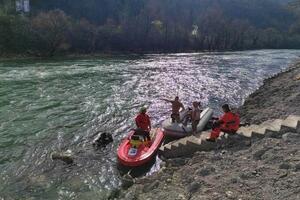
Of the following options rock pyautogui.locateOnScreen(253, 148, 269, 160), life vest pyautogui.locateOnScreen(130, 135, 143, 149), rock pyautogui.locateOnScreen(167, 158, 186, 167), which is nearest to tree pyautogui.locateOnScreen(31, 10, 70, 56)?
life vest pyautogui.locateOnScreen(130, 135, 143, 149)

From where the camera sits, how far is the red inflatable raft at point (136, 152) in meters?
14.4

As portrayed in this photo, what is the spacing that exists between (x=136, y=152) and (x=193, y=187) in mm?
5196

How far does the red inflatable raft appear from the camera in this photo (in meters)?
14.4

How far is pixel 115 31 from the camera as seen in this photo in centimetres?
9081

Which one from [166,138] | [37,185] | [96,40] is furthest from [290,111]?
[96,40]

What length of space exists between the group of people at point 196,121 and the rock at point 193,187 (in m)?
3.80

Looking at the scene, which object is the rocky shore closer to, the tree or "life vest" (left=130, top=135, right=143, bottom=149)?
"life vest" (left=130, top=135, right=143, bottom=149)

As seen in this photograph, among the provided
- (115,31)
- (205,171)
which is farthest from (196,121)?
(115,31)

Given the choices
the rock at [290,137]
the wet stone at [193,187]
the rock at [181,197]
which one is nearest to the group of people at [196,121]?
the rock at [290,137]

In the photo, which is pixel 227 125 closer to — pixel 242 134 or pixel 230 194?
pixel 242 134

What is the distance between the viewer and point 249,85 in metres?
35.3

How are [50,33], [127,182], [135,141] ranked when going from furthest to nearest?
1. [50,33]
2. [135,141]
3. [127,182]

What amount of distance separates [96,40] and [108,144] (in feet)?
229

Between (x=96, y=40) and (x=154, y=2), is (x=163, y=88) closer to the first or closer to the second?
(x=96, y=40)
